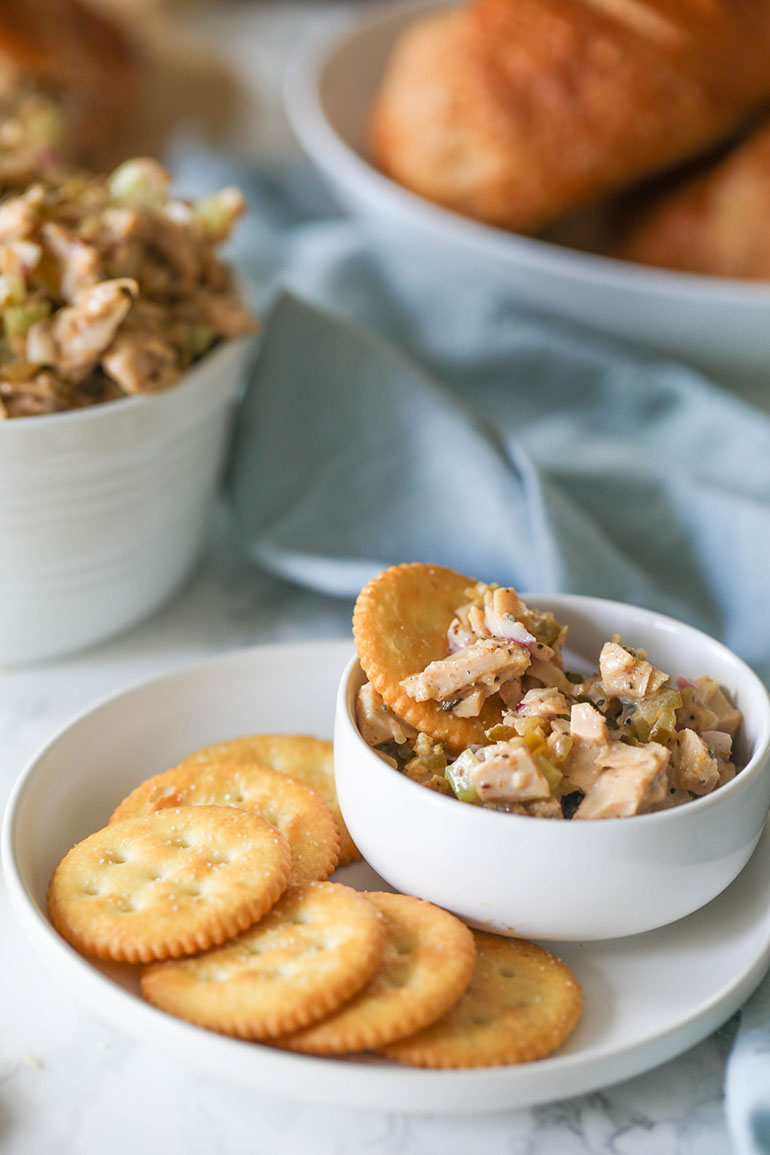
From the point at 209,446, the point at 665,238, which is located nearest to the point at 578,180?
the point at 665,238

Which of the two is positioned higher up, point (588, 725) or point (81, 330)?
point (81, 330)

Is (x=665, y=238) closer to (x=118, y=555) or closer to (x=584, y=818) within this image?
(x=118, y=555)

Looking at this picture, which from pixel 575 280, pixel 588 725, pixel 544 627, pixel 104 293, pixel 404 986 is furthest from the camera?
pixel 575 280

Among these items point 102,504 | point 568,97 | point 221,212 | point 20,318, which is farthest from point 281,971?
point 568,97

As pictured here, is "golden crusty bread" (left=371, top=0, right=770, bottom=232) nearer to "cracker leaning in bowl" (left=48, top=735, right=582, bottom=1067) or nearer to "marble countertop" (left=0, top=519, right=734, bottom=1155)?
"cracker leaning in bowl" (left=48, top=735, right=582, bottom=1067)

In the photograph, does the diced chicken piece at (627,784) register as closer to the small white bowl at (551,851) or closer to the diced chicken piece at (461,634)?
the small white bowl at (551,851)

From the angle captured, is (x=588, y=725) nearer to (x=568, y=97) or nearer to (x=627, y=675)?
(x=627, y=675)
